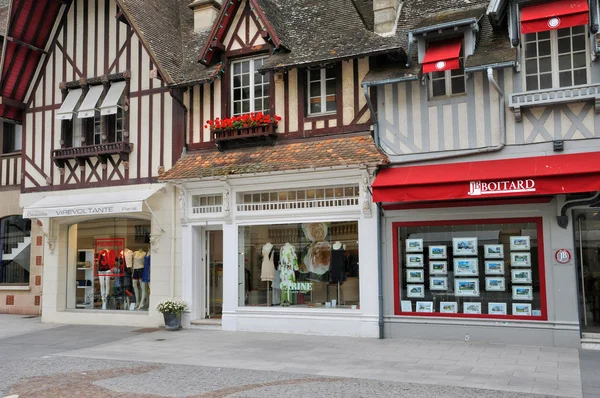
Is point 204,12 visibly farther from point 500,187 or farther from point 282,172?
point 500,187

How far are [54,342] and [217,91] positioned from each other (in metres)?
6.57

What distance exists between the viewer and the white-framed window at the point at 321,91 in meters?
12.7

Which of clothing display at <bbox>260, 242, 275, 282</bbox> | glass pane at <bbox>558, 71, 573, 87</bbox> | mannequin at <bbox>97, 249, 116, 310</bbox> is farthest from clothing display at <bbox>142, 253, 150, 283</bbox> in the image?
glass pane at <bbox>558, 71, 573, 87</bbox>

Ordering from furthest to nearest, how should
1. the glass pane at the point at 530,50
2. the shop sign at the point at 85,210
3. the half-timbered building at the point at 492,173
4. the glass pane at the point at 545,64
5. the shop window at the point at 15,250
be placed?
the shop window at the point at 15,250
the shop sign at the point at 85,210
the glass pane at the point at 530,50
the glass pane at the point at 545,64
the half-timbered building at the point at 492,173

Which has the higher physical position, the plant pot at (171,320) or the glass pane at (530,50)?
the glass pane at (530,50)

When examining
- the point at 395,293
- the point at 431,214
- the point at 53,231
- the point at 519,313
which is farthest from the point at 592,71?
the point at 53,231

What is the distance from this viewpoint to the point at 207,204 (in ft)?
45.6

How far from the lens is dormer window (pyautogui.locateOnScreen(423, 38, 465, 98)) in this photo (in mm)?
10859

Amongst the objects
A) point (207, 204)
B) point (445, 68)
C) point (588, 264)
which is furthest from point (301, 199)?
point (588, 264)

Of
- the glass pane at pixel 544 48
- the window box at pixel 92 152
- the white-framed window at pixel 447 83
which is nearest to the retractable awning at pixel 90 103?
the window box at pixel 92 152

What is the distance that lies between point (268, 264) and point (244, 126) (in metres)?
3.15

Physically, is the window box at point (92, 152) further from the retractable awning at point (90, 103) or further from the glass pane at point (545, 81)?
the glass pane at point (545, 81)

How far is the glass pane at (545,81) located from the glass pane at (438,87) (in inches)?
70.2

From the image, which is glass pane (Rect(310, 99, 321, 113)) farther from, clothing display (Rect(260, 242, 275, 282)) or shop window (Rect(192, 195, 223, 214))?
clothing display (Rect(260, 242, 275, 282))
